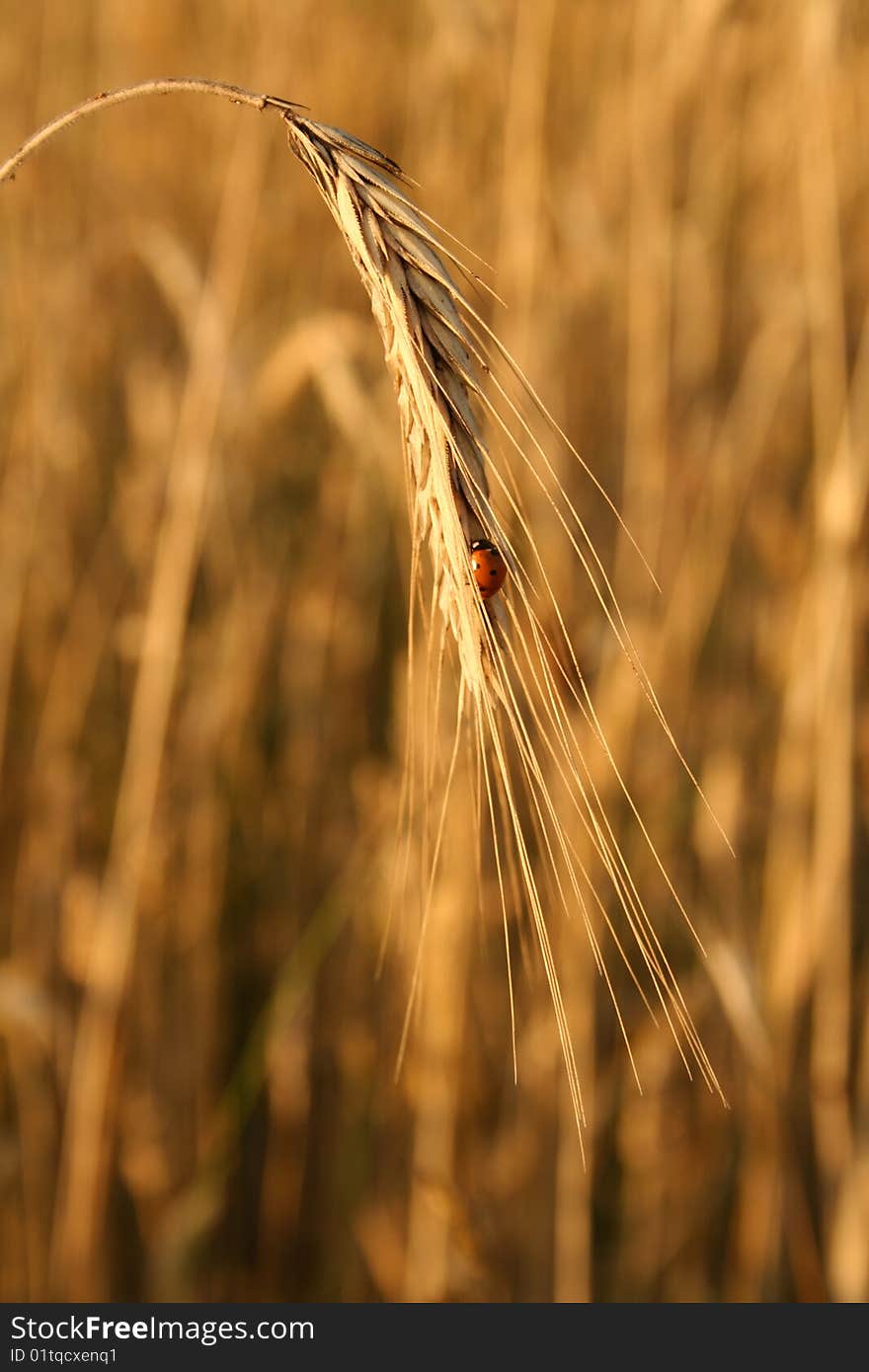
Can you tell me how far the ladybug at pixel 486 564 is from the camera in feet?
2.18

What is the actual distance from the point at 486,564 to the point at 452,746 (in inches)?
21.4

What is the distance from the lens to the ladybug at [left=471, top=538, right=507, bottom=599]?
0.67 metres

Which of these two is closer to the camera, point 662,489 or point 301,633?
point 662,489

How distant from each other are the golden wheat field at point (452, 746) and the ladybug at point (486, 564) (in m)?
0.37

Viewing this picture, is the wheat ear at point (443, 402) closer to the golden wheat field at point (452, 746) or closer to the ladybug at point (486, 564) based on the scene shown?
the ladybug at point (486, 564)

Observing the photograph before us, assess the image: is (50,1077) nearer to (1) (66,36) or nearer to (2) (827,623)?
(2) (827,623)

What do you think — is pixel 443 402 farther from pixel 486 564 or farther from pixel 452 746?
pixel 452 746

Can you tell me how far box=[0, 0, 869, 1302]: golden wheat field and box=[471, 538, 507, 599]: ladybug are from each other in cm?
37

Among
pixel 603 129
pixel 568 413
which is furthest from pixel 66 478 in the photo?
pixel 603 129

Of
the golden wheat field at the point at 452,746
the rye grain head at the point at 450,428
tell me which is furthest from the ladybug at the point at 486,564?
the golden wheat field at the point at 452,746

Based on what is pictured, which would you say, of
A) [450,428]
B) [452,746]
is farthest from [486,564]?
[452,746]

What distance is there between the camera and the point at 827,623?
4.19 feet

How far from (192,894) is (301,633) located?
34 centimetres

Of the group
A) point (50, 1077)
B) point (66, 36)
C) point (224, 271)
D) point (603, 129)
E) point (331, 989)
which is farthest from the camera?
point (66, 36)
